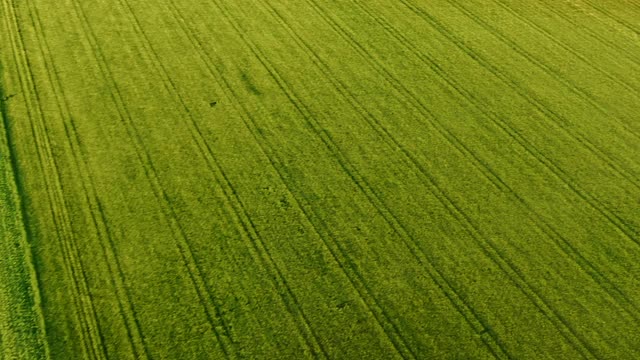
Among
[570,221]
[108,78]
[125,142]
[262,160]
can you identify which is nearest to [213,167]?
[262,160]

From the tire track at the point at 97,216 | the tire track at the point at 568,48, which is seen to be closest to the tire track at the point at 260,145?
the tire track at the point at 97,216

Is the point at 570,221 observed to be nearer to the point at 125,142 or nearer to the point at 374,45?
the point at 374,45

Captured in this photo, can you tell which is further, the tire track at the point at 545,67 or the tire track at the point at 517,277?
the tire track at the point at 545,67

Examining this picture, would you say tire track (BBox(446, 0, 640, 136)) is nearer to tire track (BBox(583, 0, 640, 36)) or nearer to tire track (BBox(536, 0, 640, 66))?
tire track (BBox(536, 0, 640, 66))

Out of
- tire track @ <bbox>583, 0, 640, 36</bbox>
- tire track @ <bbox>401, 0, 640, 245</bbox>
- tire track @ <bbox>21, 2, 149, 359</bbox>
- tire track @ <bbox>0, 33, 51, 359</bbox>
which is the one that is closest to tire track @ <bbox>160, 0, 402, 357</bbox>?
A: tire track @ <bbox>21, 2, 149, 359</bbox>

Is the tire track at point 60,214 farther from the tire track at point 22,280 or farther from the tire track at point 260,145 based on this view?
the tire track at point 260,145

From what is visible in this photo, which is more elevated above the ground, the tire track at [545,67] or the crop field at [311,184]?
the tire track at [545,67]
